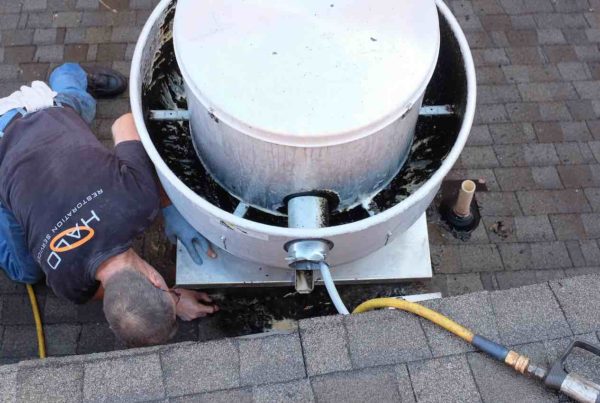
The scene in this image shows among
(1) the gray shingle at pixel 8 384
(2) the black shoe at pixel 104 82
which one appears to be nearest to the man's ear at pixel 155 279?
(1) the gray shingle at pixel 8 384

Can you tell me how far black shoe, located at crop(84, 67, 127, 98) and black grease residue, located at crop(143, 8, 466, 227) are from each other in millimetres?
1131

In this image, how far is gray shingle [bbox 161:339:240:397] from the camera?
1588mm

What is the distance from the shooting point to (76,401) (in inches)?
61.2

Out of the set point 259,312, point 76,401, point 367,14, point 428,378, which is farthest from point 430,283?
point 76,401

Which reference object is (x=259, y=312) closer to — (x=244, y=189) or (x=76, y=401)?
(x=244, y=189)

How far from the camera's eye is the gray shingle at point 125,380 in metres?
1.57

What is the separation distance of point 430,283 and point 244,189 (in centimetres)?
134

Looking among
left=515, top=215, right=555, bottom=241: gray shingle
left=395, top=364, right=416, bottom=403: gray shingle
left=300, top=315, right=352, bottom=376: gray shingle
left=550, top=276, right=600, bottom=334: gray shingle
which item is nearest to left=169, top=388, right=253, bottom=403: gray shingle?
left=300, top=315, right=352, bottom=376: gray shingle

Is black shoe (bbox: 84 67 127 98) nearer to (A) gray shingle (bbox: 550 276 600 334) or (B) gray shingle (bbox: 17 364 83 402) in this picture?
(B) gray shingle (bbox: 17 364 83 402)

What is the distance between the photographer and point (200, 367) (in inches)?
63.6

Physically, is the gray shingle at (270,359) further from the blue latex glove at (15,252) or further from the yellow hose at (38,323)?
the blue latex glove at (15,252)

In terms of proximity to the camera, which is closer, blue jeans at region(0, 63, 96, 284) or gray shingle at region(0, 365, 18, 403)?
gray shingle at region(0, 365, 18, 403)

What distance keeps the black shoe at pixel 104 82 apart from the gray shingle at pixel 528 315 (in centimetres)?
254

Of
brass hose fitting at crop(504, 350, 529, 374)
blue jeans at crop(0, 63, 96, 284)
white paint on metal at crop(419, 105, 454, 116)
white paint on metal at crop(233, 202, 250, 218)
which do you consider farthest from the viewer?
blue jeans at crop(0, 63, 96, 284)
